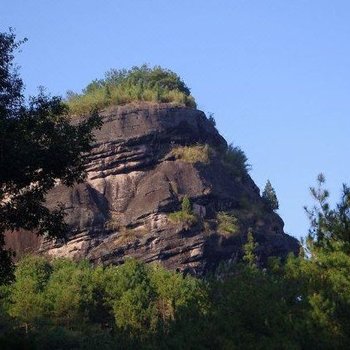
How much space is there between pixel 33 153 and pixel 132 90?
4794 cm

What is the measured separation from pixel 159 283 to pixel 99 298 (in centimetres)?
315

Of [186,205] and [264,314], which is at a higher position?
[186,205]

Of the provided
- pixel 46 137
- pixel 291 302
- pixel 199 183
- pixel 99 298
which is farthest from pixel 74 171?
pixel 199 183

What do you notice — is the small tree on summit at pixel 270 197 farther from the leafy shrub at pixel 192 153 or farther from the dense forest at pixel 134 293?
the dense forest at pixel 134 293

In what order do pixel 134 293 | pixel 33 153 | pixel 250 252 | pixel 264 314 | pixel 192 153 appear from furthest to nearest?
pixel 192 153
pixel 250 252
pixel 134 293
pixel 264 314
pixel 33 153

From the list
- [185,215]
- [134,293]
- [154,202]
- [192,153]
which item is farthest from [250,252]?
[192,153]

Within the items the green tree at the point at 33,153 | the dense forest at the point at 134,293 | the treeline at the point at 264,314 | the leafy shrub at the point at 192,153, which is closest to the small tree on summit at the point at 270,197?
the leafy shrub at the point at 192,153

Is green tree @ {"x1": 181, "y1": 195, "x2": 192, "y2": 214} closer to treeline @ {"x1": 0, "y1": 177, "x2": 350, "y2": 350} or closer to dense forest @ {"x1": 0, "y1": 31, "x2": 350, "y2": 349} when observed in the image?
dense forest @ {"x1": 0, "y1": 31, "x2": 350, "y2": 349}

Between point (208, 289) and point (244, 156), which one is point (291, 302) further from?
point (244, 156)

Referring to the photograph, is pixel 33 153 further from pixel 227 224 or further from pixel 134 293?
pixel 227 224

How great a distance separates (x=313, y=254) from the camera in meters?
27.5

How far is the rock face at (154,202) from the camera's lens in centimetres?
5628

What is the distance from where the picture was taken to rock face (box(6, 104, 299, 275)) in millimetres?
56281

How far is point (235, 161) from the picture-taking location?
6562 cm
